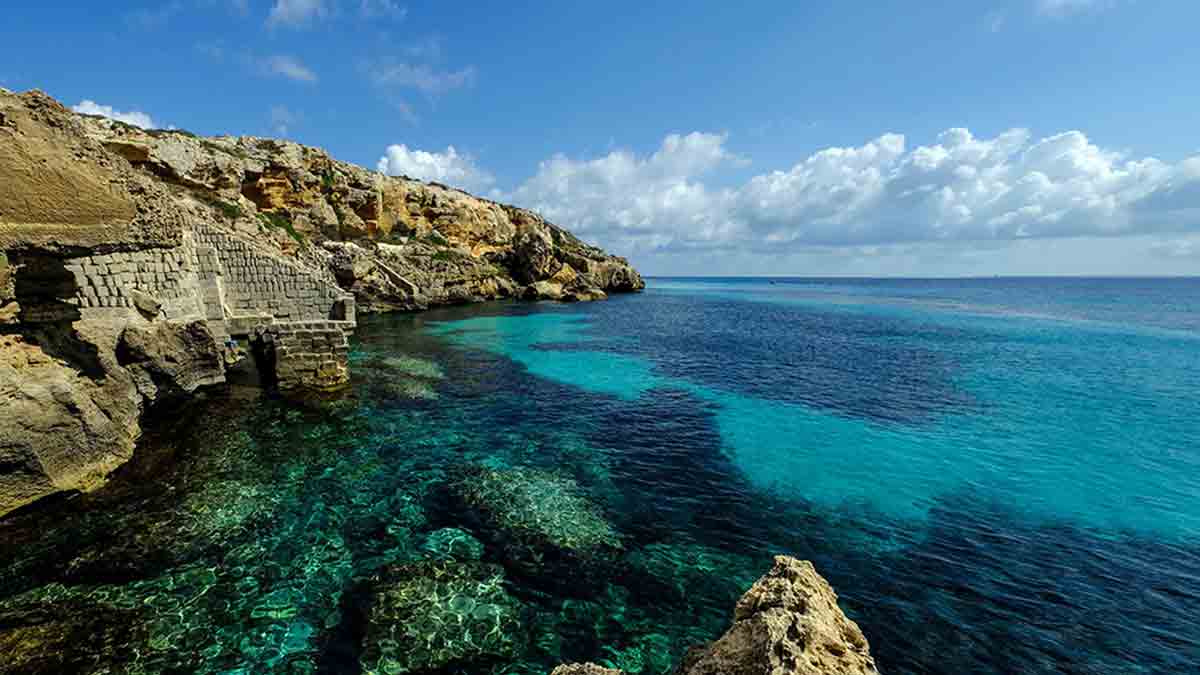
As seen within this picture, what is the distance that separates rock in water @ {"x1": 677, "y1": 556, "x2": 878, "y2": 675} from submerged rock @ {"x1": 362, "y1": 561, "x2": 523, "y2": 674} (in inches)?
135

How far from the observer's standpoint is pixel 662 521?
985cm

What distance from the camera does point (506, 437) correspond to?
1434cm

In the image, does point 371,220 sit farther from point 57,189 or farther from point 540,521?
point 540,521

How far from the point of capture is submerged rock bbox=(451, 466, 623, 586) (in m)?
8.14

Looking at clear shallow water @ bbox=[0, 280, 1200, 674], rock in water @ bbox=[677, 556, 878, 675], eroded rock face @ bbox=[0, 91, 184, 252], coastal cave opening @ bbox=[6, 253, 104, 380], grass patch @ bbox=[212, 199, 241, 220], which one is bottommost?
clear shallow water @ bbox=[0, 280, 1200, 674]

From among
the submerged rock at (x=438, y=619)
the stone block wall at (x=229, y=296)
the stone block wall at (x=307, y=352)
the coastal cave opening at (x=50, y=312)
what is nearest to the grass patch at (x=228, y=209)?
the stone block wall at (x=229, y=296)

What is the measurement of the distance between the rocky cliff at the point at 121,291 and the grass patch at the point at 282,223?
35cm

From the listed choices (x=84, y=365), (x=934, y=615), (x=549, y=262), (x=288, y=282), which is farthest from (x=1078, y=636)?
(x=549, y=262)

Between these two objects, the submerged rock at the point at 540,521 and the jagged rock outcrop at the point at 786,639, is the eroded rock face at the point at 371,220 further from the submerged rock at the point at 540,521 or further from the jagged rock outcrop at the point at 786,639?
the jagged rock outcrop at the point at 786,639

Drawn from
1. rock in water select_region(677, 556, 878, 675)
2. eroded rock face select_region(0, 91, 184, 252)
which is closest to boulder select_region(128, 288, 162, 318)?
eroded rock face select_region(0, 91, 184, 252)

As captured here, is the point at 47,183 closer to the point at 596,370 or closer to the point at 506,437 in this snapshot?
the point at 506,437

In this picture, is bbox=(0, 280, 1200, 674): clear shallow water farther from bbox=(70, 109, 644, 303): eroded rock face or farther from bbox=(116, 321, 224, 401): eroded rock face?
bbox=(70, 109, 644, 303): eroded rock face

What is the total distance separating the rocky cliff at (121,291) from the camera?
7957 millimetres

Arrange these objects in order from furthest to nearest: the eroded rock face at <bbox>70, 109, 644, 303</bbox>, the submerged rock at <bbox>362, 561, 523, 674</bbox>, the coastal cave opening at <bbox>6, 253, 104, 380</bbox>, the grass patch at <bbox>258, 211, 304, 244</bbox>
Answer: the grass patch at <bbox>258, 211, 304, 244</bbox>
the eroded rock face at <bbox>70, 109, 644, 303</bbox>
the coastal cave opening at <bbox>6, 253, 104, 380</bbox>
the submerged rock at <bbox>362, 561, 523, 674</bbox>
